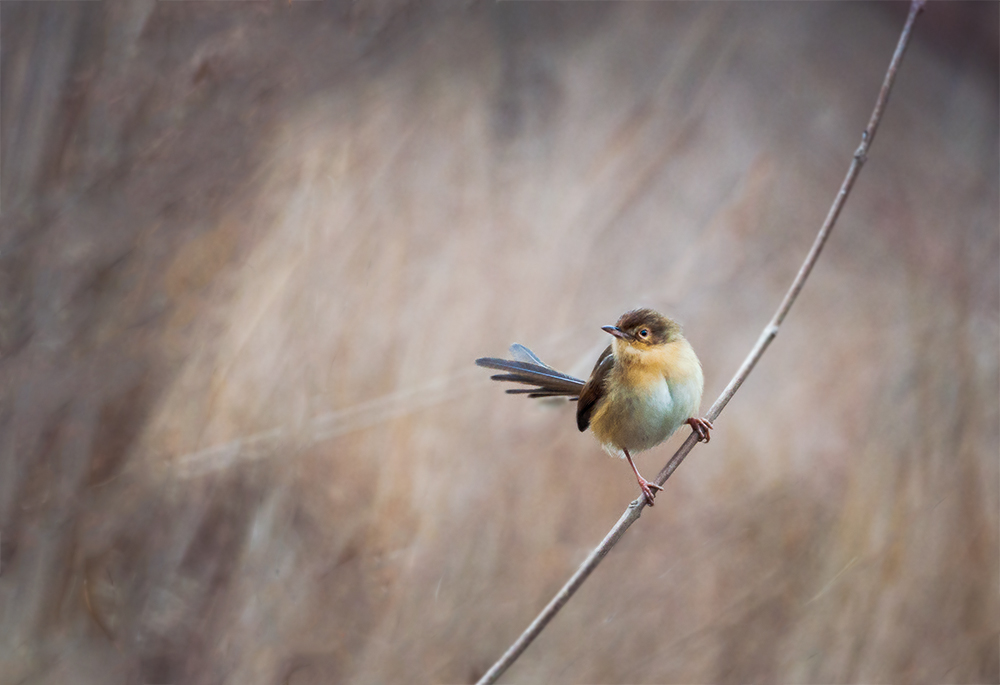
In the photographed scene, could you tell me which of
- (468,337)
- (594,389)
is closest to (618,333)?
(594,389)

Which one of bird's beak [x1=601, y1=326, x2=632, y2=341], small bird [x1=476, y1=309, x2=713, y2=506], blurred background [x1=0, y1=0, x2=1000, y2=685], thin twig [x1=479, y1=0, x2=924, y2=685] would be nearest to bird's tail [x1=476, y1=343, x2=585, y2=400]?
small bird [x1=476, y1=309, x2=713, y2=506]

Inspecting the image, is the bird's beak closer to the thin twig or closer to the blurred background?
the thin twig

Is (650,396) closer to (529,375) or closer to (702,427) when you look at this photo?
(702,427)

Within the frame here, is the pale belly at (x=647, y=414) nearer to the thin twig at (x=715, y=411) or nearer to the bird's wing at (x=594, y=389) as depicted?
the bird's wing at (x=594, y=389)

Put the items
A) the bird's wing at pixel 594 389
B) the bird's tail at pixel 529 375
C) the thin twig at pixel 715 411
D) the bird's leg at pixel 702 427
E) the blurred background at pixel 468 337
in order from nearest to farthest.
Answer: the thin twig at pixel 715 411, the bird's tail at pixel 529 375, the bird's leg at pixel 702 427, the bird's wing at pixel 594 389, the blurred background at pixel 468 337

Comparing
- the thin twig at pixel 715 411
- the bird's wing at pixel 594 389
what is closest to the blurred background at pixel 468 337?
the bird's wing at pixel 594 389

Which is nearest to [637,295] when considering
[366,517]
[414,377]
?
[414,377]

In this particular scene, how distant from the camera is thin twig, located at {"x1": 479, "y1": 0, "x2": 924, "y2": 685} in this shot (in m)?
1.02

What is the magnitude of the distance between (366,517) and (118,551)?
0.64 m

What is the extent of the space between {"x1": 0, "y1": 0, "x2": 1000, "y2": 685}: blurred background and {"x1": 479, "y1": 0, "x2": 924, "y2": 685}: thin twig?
902 millimetres

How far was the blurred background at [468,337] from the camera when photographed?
1.61 metres

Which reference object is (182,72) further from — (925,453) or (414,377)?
(925,453)

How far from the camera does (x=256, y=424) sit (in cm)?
192

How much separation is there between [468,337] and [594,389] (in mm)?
724
